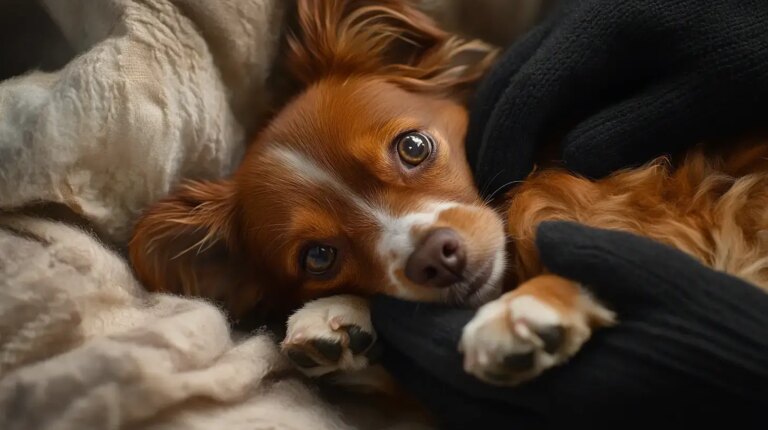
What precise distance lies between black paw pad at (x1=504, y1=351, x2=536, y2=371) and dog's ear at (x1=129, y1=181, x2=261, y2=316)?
2.58 ft

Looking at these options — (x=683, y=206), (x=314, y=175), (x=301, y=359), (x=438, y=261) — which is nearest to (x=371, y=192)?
(x=314, y=175)

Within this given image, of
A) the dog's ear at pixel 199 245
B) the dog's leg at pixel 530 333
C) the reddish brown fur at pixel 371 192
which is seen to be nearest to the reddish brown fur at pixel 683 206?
the reddish brown fur at pixel 371 192

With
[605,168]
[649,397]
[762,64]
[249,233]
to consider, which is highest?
[762,64]

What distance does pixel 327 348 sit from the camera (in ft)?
4.62

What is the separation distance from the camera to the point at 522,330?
1115 millimetres

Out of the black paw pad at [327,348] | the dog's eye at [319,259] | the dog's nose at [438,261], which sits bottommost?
the black paw pad at [327,348]

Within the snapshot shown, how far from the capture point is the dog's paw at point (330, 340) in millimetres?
1414

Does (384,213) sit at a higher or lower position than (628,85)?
lower

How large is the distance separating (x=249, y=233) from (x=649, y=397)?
96 centimetres

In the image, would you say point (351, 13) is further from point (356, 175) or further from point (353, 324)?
point (353, 324)

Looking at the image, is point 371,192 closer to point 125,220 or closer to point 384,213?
point 384,213

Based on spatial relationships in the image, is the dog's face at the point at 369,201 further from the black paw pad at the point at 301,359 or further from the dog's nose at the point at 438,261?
the black paw pad at the point at 301,359

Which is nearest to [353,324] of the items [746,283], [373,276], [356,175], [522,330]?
[373,276]

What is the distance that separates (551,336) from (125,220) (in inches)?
37.8
